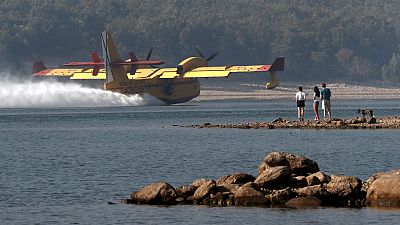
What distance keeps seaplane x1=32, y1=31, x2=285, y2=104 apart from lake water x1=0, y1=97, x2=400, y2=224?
126 feet

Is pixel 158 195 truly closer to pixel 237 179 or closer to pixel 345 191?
pixel 237 179

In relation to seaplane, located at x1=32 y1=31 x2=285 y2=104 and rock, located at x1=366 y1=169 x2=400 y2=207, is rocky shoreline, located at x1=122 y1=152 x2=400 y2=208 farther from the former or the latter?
seaplane, located at x1=32 y1=31 x2=285 y2=104

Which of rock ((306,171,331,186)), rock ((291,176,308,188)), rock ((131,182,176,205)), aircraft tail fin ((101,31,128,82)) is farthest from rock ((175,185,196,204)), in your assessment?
aircraft tail fin ((101,31,128,82))

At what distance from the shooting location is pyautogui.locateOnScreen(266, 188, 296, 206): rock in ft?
113

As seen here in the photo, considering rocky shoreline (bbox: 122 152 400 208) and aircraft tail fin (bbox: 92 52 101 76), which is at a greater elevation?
aircraft tail fin (bbox: 92 52 101 76)

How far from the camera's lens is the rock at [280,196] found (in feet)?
113

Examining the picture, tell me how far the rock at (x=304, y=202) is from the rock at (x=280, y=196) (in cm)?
19

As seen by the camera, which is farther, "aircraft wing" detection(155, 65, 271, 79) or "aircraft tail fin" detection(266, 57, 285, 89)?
"aircraft wing" detection(155, 65, 271, 79)

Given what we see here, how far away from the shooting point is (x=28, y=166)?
158 feet

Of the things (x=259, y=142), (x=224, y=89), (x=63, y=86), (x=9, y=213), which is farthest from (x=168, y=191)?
(x=224, y=89)

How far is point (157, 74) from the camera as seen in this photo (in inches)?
5005

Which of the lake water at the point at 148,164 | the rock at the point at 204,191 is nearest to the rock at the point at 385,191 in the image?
the lake water at the point at 148,164

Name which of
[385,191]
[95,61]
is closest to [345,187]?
[385,191]

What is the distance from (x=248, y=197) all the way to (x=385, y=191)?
3.65 meters
